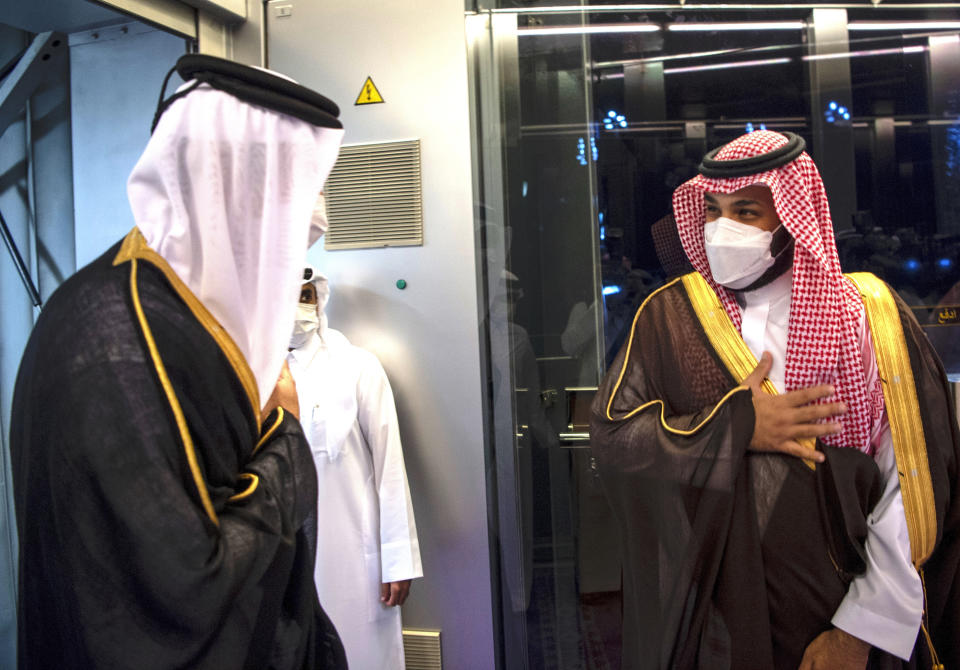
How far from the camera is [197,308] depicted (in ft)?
4.13

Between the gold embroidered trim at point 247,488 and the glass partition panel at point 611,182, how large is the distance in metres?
1.22

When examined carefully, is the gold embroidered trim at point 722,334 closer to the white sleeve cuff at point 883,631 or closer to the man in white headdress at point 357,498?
the white sleeve cuff at point 883,631

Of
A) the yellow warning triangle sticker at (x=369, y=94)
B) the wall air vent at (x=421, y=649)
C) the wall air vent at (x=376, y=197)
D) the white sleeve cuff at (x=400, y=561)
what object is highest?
the yellow warning triangle sticker at (x=369, y=94)

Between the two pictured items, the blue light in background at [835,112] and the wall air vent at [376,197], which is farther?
the wall air vent at [376,197]

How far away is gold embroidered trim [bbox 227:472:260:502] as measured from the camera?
1.24 metres

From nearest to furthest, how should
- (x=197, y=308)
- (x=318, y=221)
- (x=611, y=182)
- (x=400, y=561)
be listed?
(x=197, y=308) → (x=318, y=221) → (x=611, y=182) → (x=400, y=561)

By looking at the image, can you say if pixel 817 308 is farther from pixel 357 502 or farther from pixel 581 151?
pixel 357 502

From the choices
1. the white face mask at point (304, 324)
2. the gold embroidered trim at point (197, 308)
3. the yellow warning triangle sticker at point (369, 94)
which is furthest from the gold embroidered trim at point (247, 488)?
the yellow warning triangle sticker at point (369, 94)

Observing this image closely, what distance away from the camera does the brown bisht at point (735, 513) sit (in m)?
1.65

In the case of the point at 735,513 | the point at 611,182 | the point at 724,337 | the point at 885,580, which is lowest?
the point at 885,580

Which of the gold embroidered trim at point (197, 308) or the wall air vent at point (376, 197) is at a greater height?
the wall air vent at point (376, 197)

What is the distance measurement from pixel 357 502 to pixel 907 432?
5.56 feet

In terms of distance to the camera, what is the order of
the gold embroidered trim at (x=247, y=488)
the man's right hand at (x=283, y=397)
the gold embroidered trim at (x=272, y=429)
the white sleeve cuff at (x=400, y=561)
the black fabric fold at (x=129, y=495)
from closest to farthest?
the black fabric fold at (x=129, y=495)
the gold embroidered trim at (x=247, y=488)
the gold embroidered trim at (x=272, y=429)
the man's right hand at (x=283, y=397)
the white sleeve cuff at (x=400, y=561)

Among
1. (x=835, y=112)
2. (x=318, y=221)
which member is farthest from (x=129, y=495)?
(x=835, y=112)
